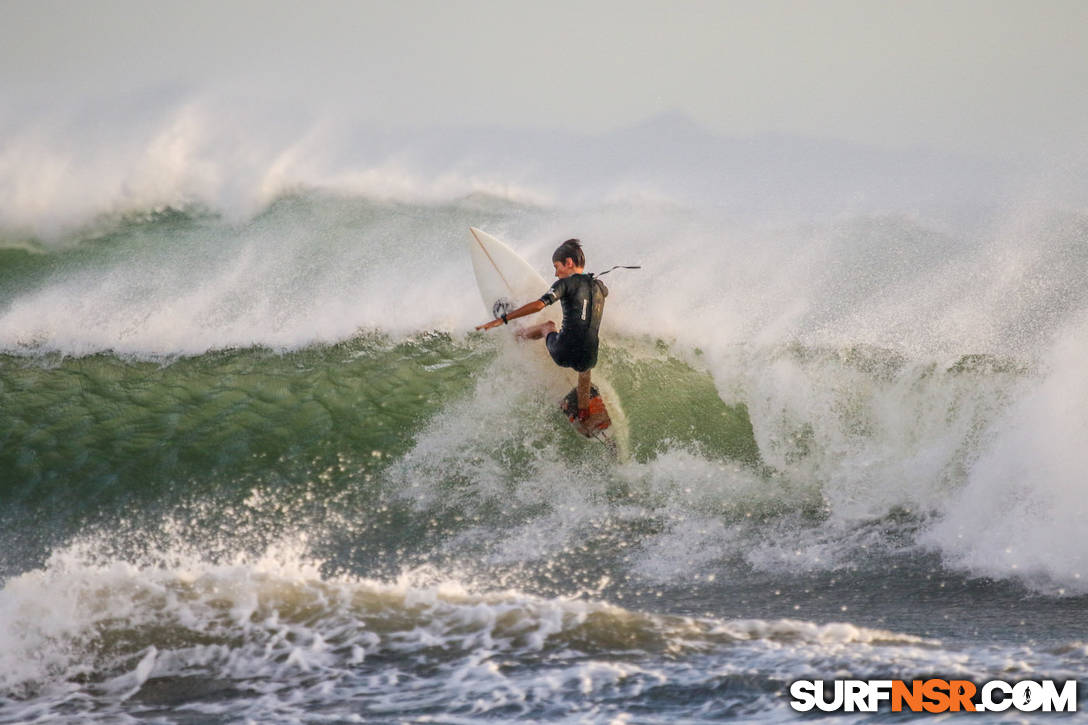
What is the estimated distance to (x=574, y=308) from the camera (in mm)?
6695

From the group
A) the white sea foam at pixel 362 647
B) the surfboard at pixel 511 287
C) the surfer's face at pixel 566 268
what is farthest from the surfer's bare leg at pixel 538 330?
the white sea foam at pixel 362 647

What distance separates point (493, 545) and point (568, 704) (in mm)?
1852

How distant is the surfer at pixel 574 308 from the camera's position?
6668 millimetres

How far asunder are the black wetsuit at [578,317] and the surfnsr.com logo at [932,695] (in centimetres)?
300

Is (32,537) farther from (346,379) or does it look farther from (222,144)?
(222,144)

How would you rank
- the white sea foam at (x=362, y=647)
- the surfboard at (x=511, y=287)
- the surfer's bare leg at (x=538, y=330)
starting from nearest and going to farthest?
1. the white sea foam at (x=362, y=647)
2. the surfer's bare leg at (x=538, y=330)
3. the surfboard at (x=511, y=287)

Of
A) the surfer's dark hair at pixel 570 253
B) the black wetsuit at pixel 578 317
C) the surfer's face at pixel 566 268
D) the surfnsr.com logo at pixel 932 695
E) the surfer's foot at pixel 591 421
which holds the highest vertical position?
the surfer's dark hair at pixel 570 253

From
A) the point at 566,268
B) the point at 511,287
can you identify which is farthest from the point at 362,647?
the point at 511,287

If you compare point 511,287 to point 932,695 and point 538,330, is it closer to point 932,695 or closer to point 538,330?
point 538,330

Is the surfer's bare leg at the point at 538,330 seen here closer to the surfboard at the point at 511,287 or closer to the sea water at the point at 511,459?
the surfboard at the point at 511,287

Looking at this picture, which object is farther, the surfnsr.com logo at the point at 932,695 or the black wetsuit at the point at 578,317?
the black wetsuit at the point at 578,317

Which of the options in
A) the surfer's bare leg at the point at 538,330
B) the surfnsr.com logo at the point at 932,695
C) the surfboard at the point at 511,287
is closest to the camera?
the surfnsr.com logo at the point at 932,695

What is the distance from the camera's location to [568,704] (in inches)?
170

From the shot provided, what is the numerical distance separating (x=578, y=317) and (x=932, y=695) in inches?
135
